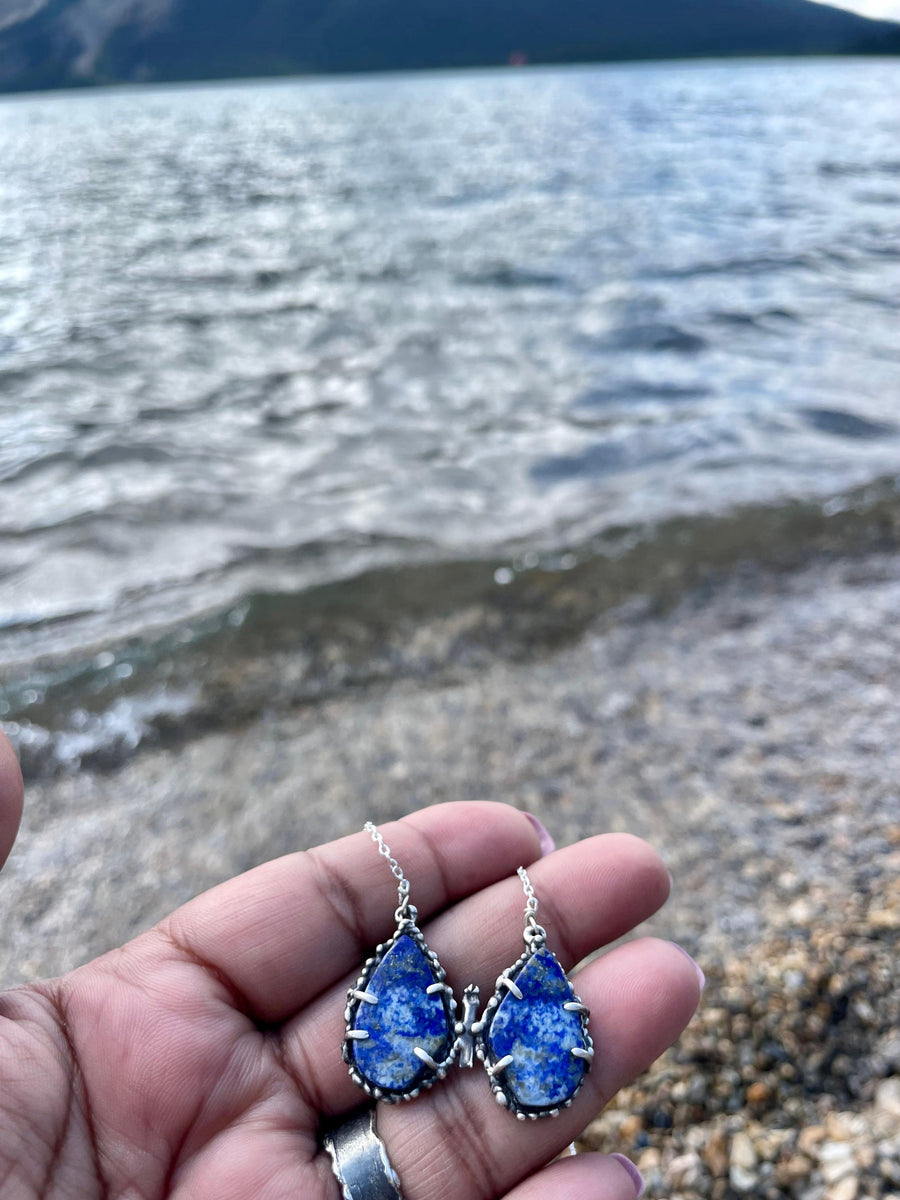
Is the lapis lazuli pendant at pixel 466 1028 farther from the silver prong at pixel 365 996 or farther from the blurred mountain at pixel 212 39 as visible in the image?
the blurred mountain at pixel 212 39

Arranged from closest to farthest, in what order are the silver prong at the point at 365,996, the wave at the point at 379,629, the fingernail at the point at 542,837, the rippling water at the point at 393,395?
1. the silver prong at the point at 365,996
2. the fingernail at the point at 542,837
3. the wave at the point at 379,629
4. the rippling water at the point at 393,395

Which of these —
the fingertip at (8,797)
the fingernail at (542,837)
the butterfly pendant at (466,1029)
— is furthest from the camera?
the fingernail at (542,837)

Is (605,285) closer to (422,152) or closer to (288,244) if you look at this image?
(288,244)

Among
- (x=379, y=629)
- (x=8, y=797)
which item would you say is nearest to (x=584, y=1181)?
(x=8, y=797)

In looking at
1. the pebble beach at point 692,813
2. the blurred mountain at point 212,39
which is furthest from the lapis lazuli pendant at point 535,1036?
the blurred mountain at point 212,39

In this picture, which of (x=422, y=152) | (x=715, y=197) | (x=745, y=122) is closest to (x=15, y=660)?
(x=715, y=197)

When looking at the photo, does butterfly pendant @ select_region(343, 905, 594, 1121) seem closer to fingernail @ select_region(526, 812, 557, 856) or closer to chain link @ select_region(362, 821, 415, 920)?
chain link @ select_region(362, 821, 415, 920)
